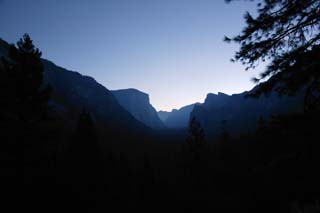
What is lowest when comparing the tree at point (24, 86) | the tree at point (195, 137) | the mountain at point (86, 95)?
the tree at point (195, 137)

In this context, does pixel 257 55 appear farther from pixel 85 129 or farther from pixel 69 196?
pixel 85 129

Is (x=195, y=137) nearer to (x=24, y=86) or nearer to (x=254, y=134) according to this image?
(x=254, y=134)

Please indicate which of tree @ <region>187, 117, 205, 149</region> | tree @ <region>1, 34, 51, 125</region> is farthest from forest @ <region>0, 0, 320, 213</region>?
tree @ <region>187, 117, 205, 149</region>

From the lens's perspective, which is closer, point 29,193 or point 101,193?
point 29,193

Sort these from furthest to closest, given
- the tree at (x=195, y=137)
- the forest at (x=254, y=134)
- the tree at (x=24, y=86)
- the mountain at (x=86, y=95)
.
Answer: the mountain at (x=86, y=95)
the tree at (x=195, y=137)
the tree at (x=24, y=86)
the forest at (x=254, y=134)

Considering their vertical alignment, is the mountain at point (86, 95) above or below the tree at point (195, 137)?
above

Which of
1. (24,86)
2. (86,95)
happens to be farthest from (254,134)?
(86,95)

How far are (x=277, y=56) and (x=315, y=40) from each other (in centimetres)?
73

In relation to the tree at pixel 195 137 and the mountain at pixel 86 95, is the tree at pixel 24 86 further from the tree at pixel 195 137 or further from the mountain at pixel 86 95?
the mountain at pixel 86 95

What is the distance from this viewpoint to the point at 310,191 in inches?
194

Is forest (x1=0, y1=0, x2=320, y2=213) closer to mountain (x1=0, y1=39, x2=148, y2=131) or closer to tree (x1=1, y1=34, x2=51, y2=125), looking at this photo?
tree (x1=1, y1=34, x2=51, y2=125)

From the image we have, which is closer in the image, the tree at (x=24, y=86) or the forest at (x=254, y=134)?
the forest at (x=254, y=134)

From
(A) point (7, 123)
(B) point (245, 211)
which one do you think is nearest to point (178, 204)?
(B) point (245, 211)

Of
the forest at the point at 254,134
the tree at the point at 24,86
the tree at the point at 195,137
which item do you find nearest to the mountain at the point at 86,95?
the tree at the point at 195,137
